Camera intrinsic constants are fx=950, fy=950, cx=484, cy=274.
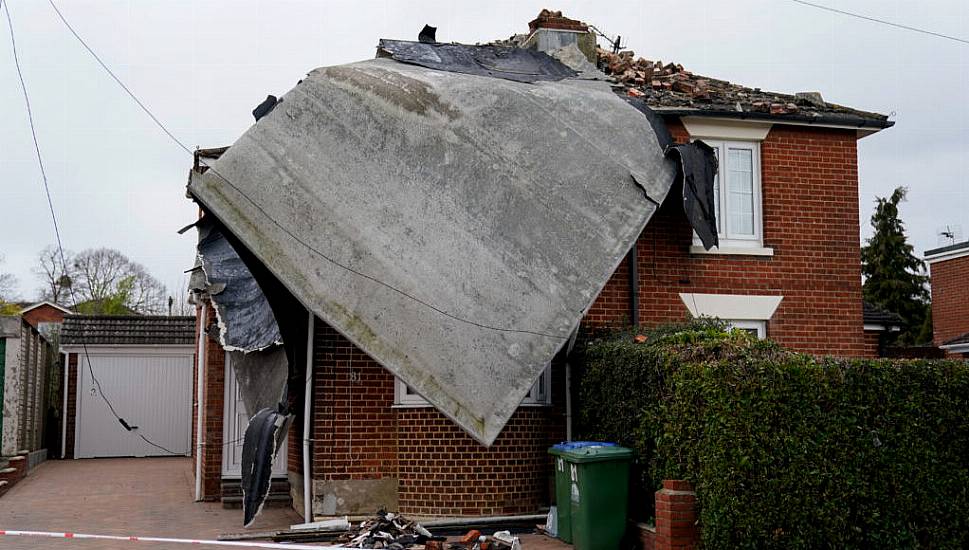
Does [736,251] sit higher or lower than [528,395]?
higher

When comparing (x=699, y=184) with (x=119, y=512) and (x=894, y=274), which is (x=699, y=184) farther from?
(x=894, y=274)

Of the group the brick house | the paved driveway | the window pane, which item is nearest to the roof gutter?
the window pane

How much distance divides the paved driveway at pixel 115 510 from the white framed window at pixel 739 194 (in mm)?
7082

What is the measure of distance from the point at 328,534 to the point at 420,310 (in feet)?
9.69

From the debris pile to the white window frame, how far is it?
18.2 feet

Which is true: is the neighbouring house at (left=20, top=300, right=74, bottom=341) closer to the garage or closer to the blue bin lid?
the garage

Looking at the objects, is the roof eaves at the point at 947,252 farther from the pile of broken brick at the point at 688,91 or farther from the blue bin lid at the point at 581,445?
the blue bin lid at the point at 581,445

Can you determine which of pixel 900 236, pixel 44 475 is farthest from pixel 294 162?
pixel 900 236

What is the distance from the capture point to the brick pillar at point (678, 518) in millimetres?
8750

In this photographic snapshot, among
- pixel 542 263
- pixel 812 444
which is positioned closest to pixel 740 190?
pixel 542 263

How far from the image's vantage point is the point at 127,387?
2472 centimetres

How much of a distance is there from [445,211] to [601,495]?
3419mm

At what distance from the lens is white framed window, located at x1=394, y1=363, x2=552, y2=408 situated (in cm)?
1157

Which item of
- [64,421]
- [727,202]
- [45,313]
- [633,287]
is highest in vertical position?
[727,202]
